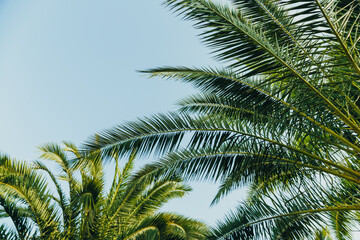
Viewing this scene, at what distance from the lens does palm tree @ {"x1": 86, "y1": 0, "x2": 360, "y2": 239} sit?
9.71 feet

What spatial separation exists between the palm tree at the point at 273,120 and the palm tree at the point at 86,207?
111cm

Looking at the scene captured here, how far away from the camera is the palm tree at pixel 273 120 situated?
9.71ft

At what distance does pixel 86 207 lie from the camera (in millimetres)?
Result: 5809

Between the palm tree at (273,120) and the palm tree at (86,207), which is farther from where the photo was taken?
the palm tree at (86,207)

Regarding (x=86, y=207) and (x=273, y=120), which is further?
(x=86, y=207)

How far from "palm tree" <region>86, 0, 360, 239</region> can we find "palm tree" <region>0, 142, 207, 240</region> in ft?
Result: 3.63

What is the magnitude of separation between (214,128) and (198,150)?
0.77 metres

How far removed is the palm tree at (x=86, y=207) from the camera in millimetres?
5988

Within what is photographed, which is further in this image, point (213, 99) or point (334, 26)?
point (213, 99)

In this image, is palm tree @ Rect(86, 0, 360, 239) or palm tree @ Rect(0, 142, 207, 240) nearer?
palm tree @ Rect(86, 0, 360, 239)

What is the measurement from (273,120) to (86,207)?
3.94m

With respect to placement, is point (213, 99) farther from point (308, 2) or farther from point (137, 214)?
point (137, 214)

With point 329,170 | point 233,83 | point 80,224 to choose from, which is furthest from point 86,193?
point 329,170

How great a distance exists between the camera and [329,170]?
11.9 feet
